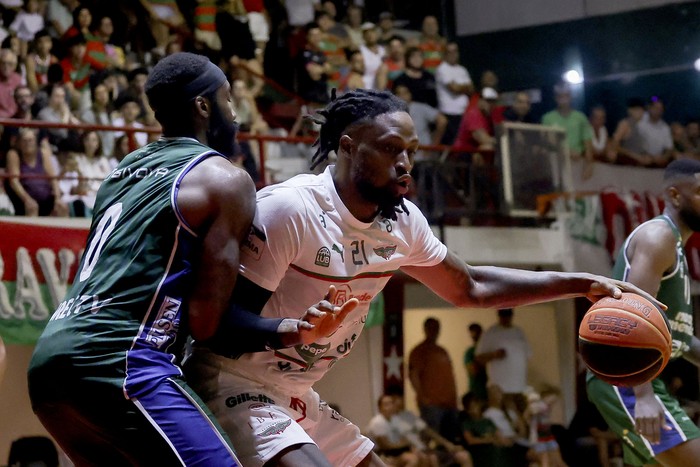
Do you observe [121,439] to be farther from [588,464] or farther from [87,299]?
[588,464]

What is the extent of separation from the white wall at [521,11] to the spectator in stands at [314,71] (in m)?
5.04

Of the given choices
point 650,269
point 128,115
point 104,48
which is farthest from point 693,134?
point 650,269

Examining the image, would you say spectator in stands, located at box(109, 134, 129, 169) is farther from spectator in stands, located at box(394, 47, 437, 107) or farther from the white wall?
the white wall

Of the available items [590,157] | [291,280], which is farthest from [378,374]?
[291,280]

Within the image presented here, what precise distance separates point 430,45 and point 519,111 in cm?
178

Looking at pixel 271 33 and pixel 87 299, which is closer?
pixel 87 299

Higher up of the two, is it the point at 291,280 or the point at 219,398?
the point at 291,280

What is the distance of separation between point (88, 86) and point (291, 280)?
23.7 feet

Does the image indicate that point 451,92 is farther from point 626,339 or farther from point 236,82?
point 626,339

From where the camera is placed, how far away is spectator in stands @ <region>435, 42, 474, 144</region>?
1308 centimetres

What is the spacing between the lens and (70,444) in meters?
3.36

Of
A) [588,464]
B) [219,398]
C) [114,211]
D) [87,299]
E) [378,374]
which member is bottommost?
[588,464]

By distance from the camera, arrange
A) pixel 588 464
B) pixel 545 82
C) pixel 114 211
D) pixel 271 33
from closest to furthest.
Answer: pixel 114 211 < pixel 588 464 < pixel 271 33 < pixel 545 82

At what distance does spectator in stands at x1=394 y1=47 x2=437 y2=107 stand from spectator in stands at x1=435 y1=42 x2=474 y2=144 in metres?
0.19
